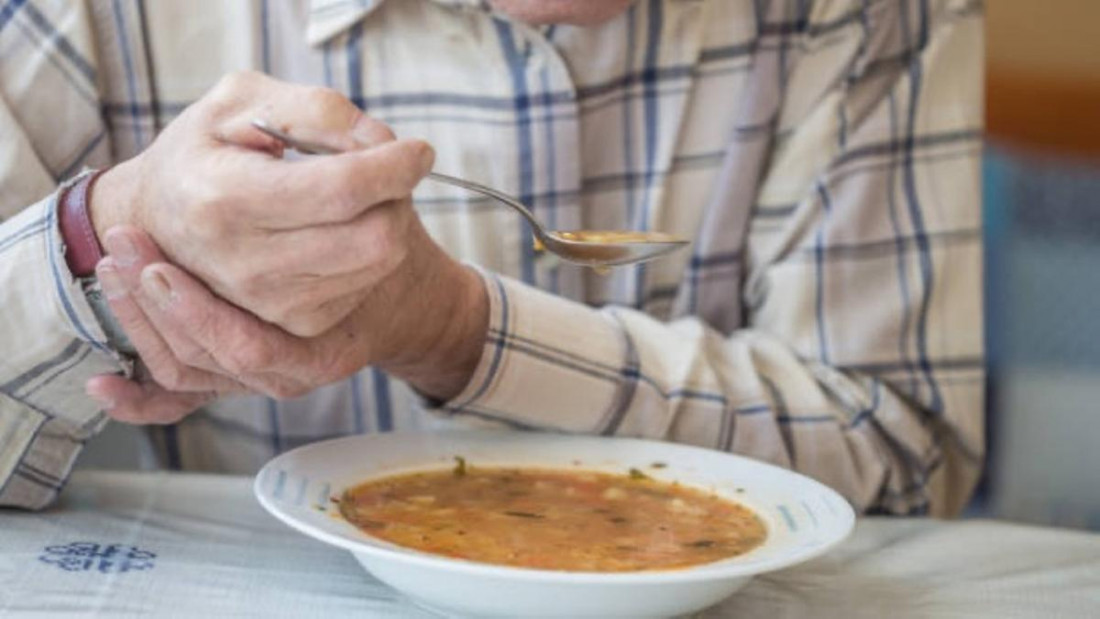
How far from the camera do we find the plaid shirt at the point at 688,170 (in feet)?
5.16

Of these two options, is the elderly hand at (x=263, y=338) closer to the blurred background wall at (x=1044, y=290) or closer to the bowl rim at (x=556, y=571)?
the bowl rim at (x=556, y=571)

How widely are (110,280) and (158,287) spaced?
0.04m

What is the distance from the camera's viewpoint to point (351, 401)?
66.1 inches

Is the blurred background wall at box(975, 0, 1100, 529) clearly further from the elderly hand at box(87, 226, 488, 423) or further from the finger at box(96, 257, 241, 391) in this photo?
the finger at box(96, 257, 241, 391)

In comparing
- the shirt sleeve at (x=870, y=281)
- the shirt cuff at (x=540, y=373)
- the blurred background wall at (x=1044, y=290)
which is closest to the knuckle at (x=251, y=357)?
the shirt cuff at (x=540, y=373)

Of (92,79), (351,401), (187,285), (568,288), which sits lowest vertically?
(351,401)

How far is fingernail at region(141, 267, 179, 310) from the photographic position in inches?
44.6

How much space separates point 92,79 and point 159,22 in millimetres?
96

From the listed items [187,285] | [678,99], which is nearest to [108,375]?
[187,285]

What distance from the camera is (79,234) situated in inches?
47.8

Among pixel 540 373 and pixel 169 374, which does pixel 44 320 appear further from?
pixel 540 373

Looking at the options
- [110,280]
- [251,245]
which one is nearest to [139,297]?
[110,280]

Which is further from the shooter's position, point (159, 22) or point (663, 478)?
point (159, 22)

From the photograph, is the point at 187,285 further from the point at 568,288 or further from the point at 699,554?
the point at 568,288
